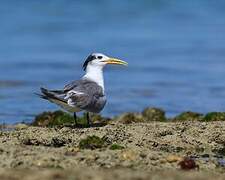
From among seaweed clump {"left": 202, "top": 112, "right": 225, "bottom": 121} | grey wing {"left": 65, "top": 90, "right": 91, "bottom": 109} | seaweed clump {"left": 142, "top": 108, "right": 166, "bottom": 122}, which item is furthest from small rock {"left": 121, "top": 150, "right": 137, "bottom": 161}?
seaweed clump {"left": 142, "top": 108, "right": 166, "bottom": 122}

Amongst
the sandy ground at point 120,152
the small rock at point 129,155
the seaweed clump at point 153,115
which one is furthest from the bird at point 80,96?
the small rock at point 129,155

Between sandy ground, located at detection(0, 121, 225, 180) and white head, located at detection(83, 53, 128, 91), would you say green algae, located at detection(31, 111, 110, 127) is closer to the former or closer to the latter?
white head, located at detection(83, 53, 128, 91)

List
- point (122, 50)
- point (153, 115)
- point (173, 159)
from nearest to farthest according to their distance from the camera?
point (173, 159) < point (153, 115) < point (122, 50)

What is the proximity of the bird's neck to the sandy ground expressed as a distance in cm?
68

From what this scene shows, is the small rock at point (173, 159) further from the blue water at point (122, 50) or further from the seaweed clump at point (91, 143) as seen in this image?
the blue water at point (122, 50)

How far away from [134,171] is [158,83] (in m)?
8.92

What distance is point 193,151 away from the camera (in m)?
8.45

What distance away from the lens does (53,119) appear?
432 inches

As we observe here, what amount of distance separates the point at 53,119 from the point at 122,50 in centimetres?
893

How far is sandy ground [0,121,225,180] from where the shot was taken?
21.2 feet

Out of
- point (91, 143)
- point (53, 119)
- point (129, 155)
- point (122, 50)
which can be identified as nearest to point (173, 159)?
point (129, 155)

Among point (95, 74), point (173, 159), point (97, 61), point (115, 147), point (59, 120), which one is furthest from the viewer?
point (59, 120)

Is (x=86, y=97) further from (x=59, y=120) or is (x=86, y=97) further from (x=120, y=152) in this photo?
(x=120, y=152)

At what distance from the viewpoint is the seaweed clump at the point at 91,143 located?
807 cm
